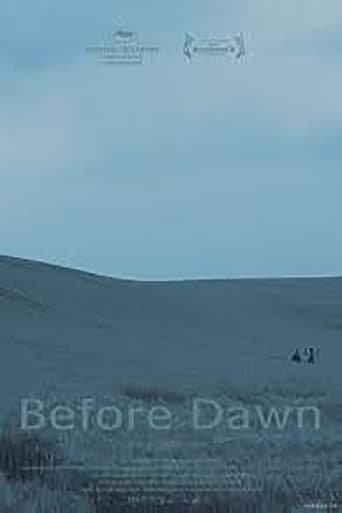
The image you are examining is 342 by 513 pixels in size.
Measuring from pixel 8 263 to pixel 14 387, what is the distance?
271 inches

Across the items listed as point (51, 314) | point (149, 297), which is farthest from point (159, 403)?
point (149, 297)

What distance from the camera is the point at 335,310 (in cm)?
1800

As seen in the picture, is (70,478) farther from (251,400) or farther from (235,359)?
(235,359)

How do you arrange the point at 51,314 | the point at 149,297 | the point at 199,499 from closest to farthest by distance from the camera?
the point at 199,499 < the point at 51,314 < the point at 149,297

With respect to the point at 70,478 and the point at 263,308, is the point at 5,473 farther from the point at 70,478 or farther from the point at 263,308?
the point at 263,308

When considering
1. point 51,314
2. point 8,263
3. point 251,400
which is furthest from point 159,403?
point 8,263

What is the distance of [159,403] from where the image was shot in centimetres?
1146

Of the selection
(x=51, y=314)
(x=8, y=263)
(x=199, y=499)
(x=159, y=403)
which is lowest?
(x=199, y=499)

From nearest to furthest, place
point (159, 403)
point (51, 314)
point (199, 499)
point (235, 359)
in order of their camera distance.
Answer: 1. point (199, 499)
2. point (159, 403)
3. point (235, 359)
4. point (51, 314)

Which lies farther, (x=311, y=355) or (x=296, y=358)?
(x=311, y=355)

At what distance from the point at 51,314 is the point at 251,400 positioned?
14.2 ft

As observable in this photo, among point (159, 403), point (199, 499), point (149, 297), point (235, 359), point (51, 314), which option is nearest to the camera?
point (199, 499)

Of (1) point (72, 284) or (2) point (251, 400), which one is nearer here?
(2) point (251, 400)

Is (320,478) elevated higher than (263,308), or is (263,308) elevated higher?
(263,308)
